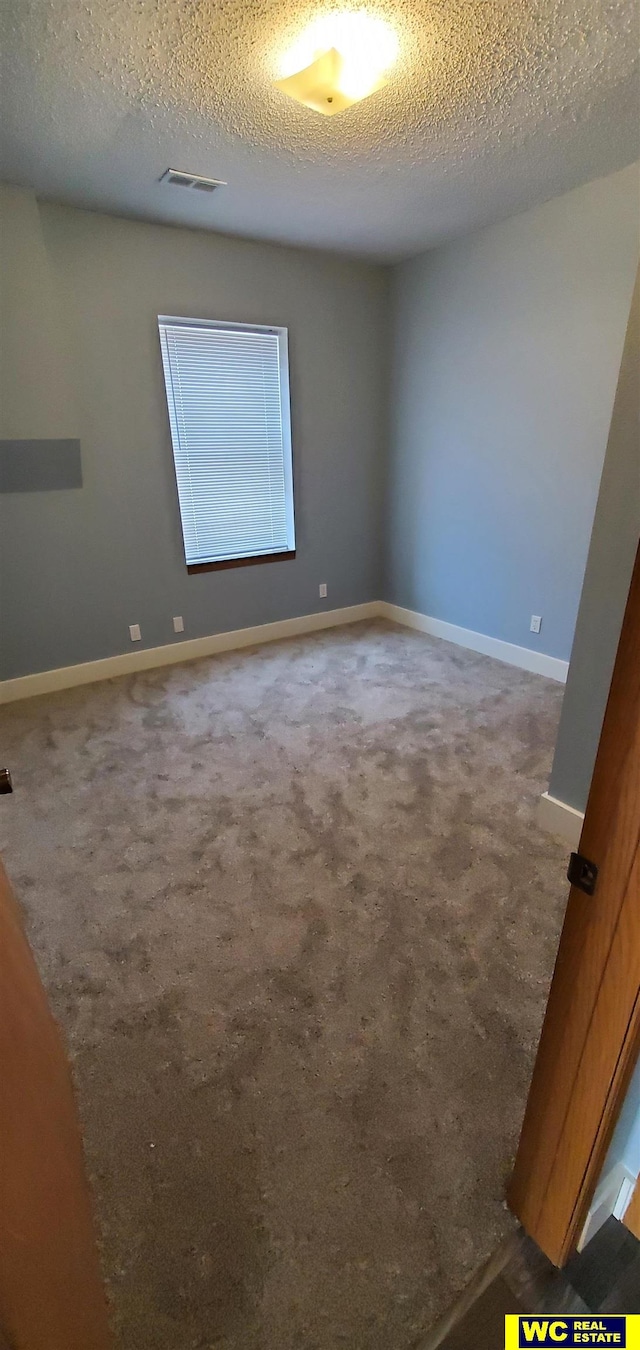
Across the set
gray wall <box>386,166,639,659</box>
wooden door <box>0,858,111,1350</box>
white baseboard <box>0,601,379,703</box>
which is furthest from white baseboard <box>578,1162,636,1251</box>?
white baseboard <box>0,601,379,703</box>

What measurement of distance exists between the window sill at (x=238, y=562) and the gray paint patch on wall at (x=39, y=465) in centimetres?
90

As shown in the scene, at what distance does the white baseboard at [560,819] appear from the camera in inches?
83.3

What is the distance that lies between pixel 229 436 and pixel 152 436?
1.74 ft

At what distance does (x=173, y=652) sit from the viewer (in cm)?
398

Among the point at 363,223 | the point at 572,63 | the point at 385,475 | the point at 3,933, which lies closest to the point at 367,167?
the point at 363,223

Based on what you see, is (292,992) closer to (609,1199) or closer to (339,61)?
(609,1199)

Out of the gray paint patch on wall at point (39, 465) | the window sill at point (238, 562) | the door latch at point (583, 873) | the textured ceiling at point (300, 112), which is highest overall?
the textured ceiling at point (300, 112)

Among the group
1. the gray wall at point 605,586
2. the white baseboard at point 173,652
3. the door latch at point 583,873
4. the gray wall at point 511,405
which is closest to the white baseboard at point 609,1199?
the door latch at point 583,873

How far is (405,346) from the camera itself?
4.13 meters

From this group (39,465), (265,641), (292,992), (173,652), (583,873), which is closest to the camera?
(583,873)

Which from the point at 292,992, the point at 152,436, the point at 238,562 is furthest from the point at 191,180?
the point at 292,992

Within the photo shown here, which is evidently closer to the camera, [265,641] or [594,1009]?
[594,1009]

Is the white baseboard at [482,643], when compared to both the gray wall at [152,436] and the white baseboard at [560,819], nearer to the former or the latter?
the gray wall at [152,436]

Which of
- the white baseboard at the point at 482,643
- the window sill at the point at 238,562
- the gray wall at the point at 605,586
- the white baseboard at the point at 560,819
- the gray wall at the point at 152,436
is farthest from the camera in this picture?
the window sill at the point at 238,562
